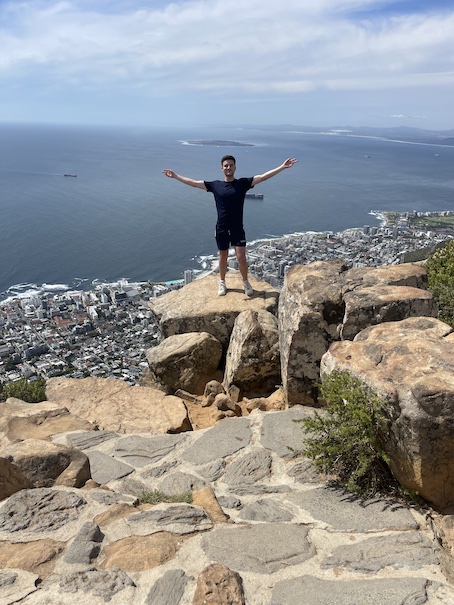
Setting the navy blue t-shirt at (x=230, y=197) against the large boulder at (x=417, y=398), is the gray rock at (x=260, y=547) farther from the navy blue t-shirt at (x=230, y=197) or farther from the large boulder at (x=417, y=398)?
the navy blue t-shirt at (x=230, y=197)

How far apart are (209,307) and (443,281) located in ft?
12.2

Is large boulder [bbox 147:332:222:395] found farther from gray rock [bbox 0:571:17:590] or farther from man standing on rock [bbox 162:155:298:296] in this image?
gray rock [bbox 0:571:17:590]

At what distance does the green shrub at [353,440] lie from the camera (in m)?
3.37

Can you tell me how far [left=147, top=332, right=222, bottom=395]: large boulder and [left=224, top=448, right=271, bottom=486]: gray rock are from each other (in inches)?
115

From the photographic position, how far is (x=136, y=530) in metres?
3.13

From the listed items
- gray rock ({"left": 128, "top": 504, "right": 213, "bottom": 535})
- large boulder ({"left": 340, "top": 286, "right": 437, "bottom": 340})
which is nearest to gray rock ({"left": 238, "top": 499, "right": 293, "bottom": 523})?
gray rock ({"left": 128, "top": 504, "right": 213, "bottom": 535})

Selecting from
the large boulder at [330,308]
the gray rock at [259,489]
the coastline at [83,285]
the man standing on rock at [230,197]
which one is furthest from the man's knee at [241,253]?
the coastline at [83,285]

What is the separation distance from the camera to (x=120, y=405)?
21.7 feet

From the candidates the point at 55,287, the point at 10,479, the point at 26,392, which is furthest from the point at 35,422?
the point at 55,287

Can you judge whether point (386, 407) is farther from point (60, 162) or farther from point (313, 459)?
point (60, 162)

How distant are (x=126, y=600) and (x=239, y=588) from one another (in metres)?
0.60

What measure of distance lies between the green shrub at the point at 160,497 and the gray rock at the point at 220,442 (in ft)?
2.41

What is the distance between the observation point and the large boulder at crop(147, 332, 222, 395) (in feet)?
24.4

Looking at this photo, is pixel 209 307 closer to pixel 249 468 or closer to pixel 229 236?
pixel 229 236
